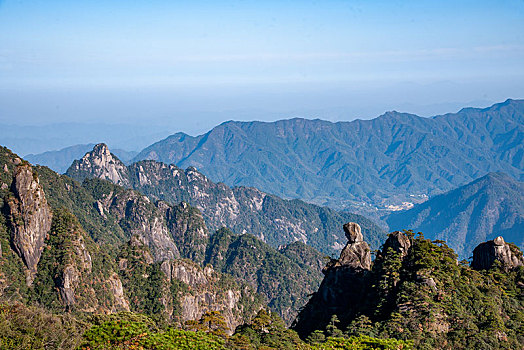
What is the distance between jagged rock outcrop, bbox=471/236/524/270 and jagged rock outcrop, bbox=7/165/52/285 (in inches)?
3587

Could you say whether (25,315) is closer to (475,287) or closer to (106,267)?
(475,287)

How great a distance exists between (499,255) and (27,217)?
95.1 m

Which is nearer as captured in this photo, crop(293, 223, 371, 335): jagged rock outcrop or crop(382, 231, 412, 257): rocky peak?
crop(382, 231, 412, 257): rocky peak

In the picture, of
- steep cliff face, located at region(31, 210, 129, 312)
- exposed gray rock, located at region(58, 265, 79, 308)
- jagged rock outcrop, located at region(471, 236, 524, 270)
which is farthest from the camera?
exposed gray rock, located at region(58, 265, 79, 308)

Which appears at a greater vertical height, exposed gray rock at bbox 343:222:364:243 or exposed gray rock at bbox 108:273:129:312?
exposed gray rock at bbox 343:222:364:243

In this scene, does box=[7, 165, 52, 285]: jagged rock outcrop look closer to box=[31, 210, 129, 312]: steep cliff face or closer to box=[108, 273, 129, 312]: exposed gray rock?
box=[31, 210, 129, 312]: steep cliff face

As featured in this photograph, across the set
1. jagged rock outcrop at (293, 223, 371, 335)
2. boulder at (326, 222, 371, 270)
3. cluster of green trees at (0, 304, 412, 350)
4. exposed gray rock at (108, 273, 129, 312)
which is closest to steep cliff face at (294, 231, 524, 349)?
jagged rock outcrop at (293, 223, 371, 335)

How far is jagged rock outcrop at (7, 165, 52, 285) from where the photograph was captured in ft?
339

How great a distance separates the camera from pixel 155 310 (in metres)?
124

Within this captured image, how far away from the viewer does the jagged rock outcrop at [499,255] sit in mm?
80625

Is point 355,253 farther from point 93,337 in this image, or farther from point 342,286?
point 93,337

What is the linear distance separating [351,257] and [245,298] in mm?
83278

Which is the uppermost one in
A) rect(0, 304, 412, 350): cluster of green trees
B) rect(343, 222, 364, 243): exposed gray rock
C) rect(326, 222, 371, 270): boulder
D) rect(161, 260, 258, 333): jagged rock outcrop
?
rect(343, 222, 364, 243): exposed gray rock

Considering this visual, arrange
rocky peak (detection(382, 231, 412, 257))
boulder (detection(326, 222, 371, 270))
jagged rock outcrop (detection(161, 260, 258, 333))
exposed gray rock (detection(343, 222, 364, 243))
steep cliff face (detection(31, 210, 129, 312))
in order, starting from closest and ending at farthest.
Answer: rocky peak (detection(382, 231, 412, 257))
boulder (detection(326, 222, 371, 270))
exposed gray rock (detection(343, 222, 364, 243))
steep cliff face (detection(31, 210, 129, 312))
jagged rock outcrop (detection(161, 260, 258, 333))
